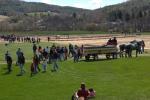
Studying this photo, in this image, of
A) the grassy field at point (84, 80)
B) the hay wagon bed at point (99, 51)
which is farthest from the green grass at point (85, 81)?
the hay wagon bed at point (99, 51)

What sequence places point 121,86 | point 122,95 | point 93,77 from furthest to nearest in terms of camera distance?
1. point 93,77
2. point 121,86
3. point 122,95

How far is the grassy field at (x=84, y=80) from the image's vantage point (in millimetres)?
30406

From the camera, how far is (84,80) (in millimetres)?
35938

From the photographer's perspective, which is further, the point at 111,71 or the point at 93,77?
the point at 111,71

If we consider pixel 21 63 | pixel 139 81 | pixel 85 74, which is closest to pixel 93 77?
pixel 85 74

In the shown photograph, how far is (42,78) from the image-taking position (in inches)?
1489

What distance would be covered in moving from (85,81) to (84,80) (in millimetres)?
567

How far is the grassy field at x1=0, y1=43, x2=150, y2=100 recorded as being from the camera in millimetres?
30406

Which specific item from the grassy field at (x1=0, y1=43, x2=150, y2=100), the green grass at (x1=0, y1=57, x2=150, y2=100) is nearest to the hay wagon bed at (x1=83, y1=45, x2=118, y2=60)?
the grassy field at (x1=0, y1=43, x2=150, y2=100)

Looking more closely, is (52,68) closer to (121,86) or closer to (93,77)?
(93,77)

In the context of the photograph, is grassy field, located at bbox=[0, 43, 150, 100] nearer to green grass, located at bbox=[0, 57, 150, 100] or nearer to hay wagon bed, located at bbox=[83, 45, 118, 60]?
green grass, located at bbox=[0, 57, 150, 100]

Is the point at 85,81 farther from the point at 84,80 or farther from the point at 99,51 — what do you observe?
the point at 99,51

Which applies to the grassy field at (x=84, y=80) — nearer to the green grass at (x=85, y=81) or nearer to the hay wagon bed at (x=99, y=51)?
the green grass at (x=85, y=81)

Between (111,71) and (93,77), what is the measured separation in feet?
12.7
